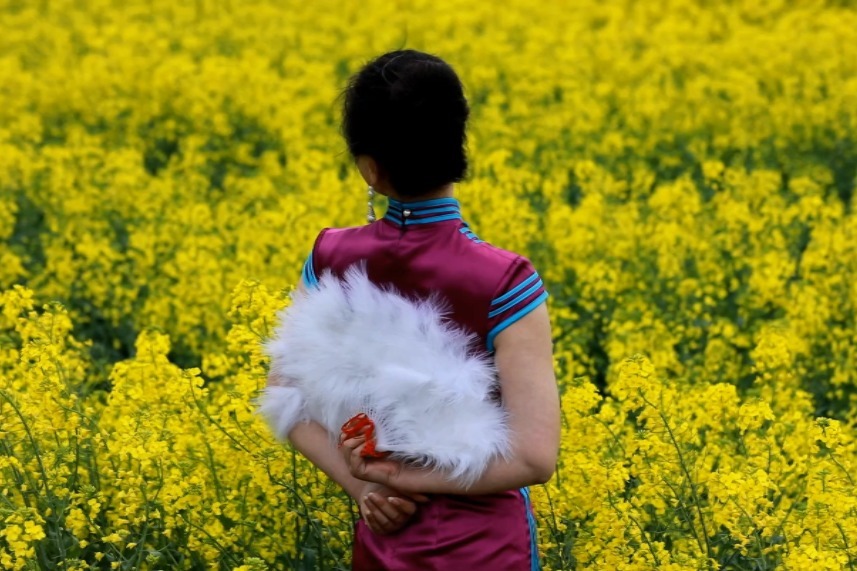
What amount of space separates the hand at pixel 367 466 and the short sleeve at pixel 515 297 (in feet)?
1.02

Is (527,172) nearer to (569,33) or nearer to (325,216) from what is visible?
(325,216)

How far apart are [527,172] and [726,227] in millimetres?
1244

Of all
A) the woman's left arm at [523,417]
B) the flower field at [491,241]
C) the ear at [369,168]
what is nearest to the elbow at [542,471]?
the woman's left arm at [523,417]

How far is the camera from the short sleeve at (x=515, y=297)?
245 centimetres

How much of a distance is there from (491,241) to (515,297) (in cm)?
378

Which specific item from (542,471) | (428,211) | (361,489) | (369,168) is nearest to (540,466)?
(542,471)

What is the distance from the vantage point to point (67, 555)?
352 centimetres

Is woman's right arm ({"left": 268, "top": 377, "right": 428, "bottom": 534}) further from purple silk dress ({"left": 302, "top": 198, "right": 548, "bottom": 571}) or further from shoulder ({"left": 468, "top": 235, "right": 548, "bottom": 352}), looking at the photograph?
shoulder ({"left": 468, "top": 235, "right": 548, "bottom": 352})

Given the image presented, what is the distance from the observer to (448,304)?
2.50 m

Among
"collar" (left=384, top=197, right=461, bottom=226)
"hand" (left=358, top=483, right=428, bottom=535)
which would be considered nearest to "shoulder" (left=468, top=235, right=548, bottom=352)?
"collar" (left=384, top=197, right=461, bottom=226)

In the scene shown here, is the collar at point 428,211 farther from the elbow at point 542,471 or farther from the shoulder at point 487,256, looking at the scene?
the elbow at point 542,471

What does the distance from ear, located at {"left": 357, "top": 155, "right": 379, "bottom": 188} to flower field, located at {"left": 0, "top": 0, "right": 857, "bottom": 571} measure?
974 millimetres

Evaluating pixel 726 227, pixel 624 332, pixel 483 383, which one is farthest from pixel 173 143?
pixel 483 383

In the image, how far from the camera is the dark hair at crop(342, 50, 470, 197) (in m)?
2.40
